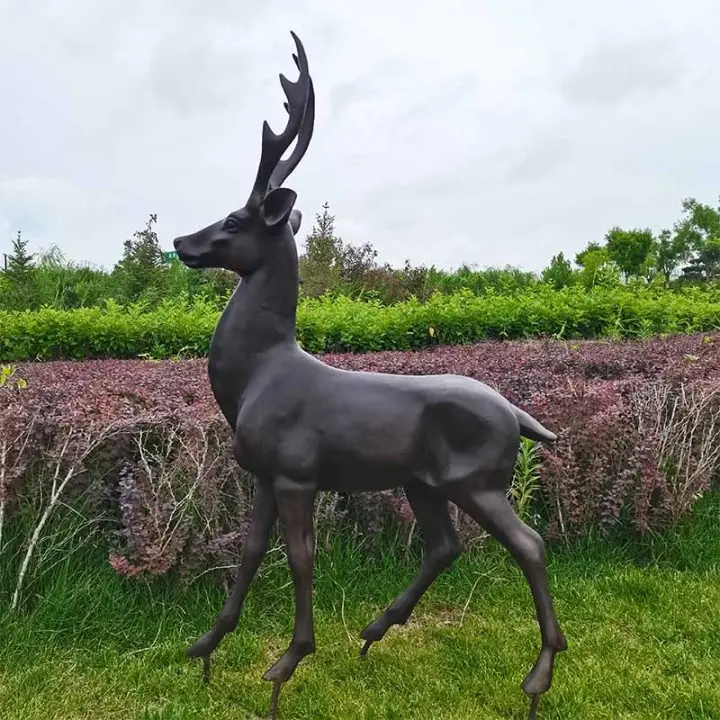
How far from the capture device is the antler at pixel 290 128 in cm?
222

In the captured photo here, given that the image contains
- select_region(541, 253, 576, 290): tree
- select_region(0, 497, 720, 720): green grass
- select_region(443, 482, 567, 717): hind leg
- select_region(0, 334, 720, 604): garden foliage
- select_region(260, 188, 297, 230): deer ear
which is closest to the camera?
select_region(260, 188, 297, 230): deer ear

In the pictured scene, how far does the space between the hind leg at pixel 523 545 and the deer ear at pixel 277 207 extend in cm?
101

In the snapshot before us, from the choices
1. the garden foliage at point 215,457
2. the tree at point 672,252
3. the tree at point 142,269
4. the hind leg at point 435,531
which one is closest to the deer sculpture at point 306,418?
the hind leg at point 435,531

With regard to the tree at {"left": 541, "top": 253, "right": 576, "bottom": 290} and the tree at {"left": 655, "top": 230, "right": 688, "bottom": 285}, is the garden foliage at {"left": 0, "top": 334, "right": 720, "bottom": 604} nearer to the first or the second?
the tree at {"left": 541, "top": 253, "right": 576, "bottom": 290}

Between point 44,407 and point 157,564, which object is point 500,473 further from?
point 44,407

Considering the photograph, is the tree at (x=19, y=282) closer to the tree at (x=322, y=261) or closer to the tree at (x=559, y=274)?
the tree at (x=322, y=261)

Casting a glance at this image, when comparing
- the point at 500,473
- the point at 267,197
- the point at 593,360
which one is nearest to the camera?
the point at 267,197

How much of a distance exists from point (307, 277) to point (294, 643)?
40.0 feet

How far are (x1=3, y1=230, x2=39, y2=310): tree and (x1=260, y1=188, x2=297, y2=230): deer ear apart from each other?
35.8ft

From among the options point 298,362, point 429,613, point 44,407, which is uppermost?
point 298,362

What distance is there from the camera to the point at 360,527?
12.0 feet

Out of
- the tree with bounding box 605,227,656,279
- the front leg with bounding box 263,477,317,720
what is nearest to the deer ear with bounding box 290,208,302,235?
the front leg with bounding box 263,477,317,720

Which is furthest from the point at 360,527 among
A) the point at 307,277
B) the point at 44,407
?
the point at 307,277

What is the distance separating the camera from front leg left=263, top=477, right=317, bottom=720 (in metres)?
2.27
